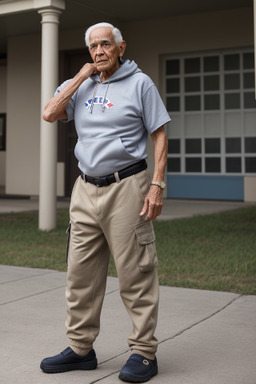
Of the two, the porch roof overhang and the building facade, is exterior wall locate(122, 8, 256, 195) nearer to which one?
the building facade

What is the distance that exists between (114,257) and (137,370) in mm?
609

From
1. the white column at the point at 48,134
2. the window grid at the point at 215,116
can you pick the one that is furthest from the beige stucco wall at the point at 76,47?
the white column at the point at 48,134

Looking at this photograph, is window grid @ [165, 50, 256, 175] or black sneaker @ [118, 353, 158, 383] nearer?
black sneaker @ [118, 353, 158, 383]

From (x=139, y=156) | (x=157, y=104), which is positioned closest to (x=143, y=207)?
(x=139, y=156)

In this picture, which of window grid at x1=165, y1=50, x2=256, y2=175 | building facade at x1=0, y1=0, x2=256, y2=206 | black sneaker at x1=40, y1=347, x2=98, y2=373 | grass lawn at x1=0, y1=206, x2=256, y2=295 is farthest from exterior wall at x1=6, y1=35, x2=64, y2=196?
black sneaker at x1=40, y1=347, x2=98, y2=373

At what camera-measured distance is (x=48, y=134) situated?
33.5ft

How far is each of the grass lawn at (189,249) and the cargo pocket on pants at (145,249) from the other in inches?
97.5

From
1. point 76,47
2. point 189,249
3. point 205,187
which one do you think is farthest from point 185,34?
point 189,249

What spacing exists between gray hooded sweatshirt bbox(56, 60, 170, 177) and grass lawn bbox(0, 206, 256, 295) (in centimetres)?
270

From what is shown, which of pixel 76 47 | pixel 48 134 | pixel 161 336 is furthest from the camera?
pixel 76 47

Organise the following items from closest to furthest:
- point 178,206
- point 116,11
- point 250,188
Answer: point 178,206
point 116,11
point 250,188

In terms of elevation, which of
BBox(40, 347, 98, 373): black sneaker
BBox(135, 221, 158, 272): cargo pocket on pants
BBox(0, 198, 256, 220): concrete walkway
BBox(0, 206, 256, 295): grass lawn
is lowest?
BBox(40, 347, 98, 373): black sneaker

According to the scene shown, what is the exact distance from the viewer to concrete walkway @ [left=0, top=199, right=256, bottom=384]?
12.1 feet

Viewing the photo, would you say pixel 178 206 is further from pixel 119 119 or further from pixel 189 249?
pixel 119 119
